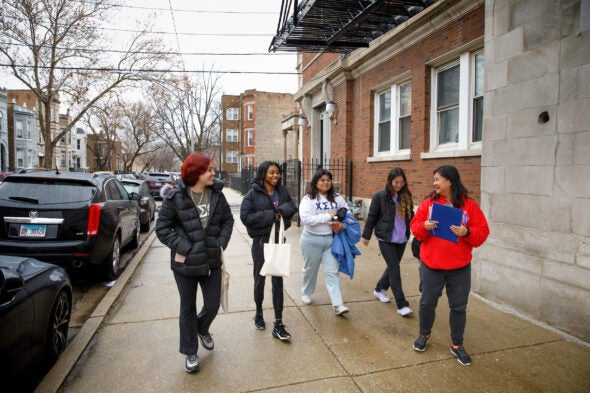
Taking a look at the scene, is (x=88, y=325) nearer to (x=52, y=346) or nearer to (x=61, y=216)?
(x=52, y=346)

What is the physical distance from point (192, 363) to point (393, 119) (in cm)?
795

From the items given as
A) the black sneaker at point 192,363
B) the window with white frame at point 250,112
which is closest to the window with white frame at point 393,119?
the black sneaker at point 192,363

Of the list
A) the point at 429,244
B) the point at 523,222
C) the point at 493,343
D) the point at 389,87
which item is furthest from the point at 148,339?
the point at 389,87

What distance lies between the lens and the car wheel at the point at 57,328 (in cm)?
333

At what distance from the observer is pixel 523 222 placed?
4.46m

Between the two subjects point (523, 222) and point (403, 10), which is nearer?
point (523, 222)

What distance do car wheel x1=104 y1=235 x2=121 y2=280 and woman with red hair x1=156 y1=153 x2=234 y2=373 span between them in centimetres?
331

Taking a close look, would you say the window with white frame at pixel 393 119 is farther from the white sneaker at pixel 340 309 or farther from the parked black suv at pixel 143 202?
the parked black suv at pixel 143 202

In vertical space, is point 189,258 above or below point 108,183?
below

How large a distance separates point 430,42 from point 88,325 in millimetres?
7869

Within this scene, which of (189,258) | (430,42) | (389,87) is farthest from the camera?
(389,87)

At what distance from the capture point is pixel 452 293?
3.46 meters

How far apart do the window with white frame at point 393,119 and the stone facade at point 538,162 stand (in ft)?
14.4

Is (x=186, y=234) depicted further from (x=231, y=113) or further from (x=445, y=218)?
(x=231, y=113)
